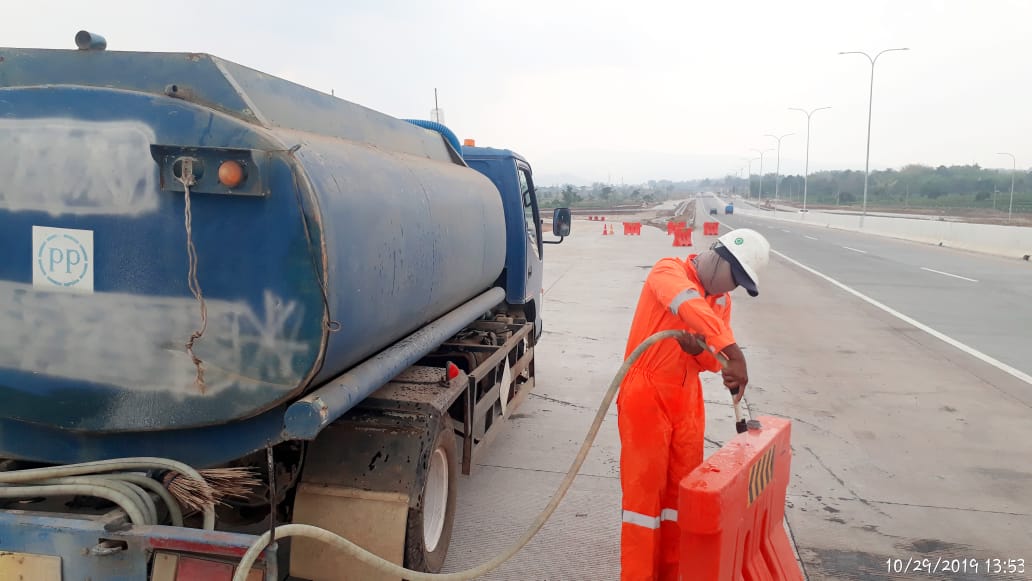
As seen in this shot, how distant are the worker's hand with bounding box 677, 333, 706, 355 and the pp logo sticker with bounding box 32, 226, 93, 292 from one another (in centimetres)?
238

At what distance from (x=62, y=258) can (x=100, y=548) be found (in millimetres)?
1012

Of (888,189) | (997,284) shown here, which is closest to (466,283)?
(997,284)

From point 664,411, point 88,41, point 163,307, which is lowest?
point 664,411

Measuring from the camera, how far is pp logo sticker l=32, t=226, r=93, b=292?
2631 millimetres

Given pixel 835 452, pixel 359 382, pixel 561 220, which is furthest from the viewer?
pixel 561 220

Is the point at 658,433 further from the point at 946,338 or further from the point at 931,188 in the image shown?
the point at 931,188

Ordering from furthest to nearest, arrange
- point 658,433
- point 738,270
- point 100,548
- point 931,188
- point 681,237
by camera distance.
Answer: point 931,188 < point 681,237 < point 738,270 < point 658,433 < point 100,548

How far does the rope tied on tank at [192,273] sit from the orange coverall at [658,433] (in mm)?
1929

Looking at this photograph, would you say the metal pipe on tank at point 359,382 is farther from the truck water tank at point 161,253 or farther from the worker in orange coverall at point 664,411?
the worker in orange coverall at point 664,411

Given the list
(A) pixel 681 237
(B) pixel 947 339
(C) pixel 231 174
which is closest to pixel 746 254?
(C) pixel 231 174

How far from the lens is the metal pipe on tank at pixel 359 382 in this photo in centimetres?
256

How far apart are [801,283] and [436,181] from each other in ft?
45.5

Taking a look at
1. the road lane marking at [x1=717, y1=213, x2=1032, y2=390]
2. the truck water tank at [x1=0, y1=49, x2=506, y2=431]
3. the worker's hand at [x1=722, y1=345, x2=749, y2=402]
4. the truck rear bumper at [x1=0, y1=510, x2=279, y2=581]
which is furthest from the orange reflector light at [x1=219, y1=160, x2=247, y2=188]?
the road lane marking at [x1=717, y1=213, x2=1032, y2=390]

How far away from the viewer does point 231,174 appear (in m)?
2.49
